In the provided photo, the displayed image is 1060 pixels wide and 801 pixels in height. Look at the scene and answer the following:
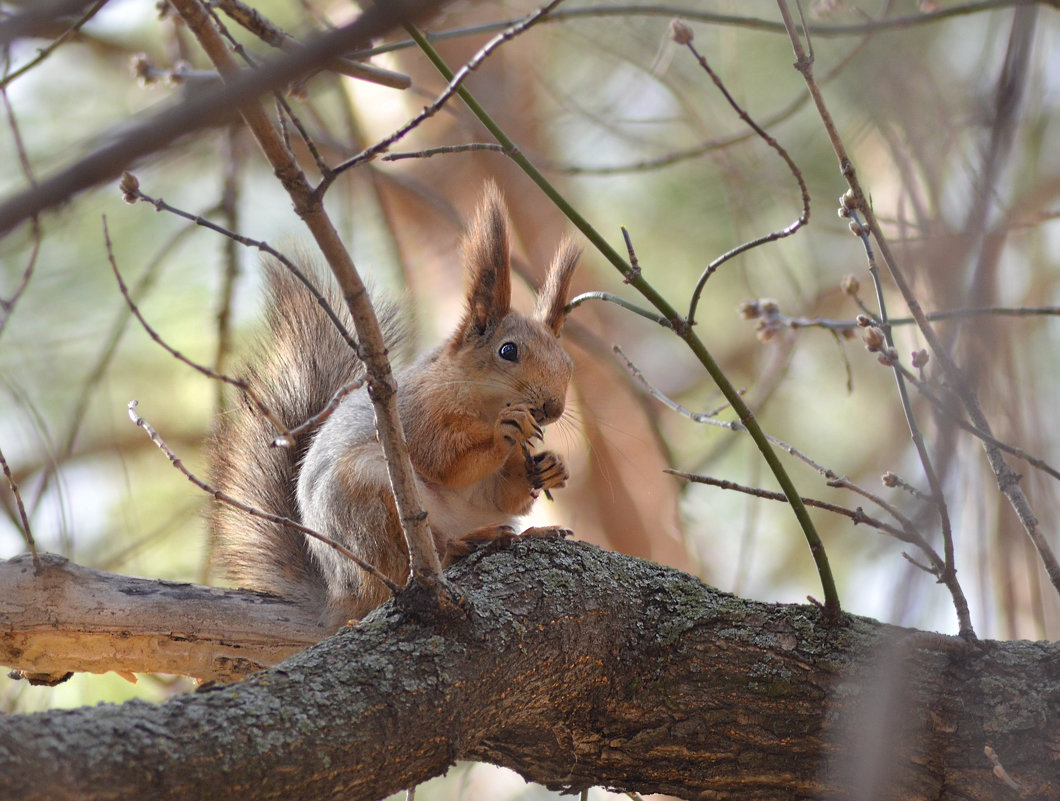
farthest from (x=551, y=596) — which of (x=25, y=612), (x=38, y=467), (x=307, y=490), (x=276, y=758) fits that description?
(x=38, y=467)

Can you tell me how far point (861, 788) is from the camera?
0.59 meters

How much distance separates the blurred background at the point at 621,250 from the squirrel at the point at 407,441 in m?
0.21

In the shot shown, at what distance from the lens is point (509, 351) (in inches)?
80.7

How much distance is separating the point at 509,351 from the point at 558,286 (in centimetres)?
28

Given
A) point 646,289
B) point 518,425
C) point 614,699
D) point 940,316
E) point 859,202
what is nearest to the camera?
point 940,316

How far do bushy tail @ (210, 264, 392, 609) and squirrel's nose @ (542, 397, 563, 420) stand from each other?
614 mm

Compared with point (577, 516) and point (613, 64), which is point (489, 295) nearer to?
point (613, 64)

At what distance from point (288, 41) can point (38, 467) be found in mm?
2147

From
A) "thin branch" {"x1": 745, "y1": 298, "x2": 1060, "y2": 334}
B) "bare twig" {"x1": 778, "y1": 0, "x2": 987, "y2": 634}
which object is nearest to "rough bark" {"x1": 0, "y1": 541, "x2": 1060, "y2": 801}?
"bare twig" {"x1": 778, "y1": 0, "x2": 987, "y2": 634}

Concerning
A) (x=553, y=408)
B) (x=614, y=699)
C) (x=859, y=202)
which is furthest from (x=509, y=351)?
(x=859, y=202)

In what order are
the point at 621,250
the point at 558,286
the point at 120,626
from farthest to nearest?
the point at 621,250 → the point at 558,286 → the point at 120,626

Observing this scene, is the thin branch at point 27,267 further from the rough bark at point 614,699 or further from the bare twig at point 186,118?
the bare twig at point 186,118

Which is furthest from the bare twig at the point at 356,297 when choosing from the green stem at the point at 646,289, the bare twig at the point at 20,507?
the bare twig at the point at 20,507

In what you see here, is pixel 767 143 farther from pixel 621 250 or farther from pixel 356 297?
pixel 621 250
